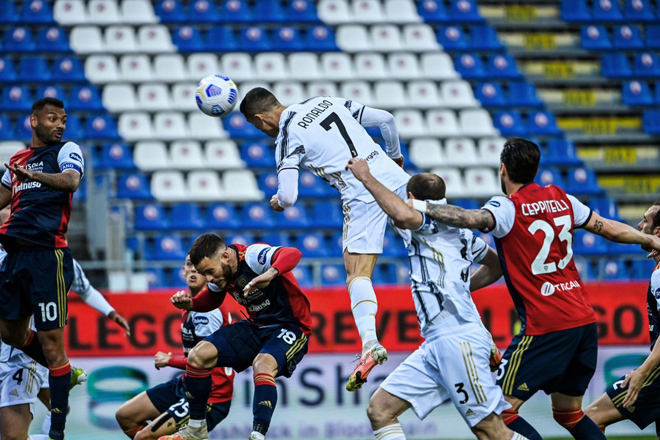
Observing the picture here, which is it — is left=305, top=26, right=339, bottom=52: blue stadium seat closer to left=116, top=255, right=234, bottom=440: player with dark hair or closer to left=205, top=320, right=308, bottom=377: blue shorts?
left=116, top=255, right=234, bottom=440: player with dark hair

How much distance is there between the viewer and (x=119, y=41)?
16.1m

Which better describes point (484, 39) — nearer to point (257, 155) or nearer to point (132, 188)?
point (257, 155)

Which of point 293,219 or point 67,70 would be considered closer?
point 293,219

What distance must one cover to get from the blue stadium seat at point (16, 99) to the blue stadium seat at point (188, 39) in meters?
2.99

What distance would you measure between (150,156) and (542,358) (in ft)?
35.7

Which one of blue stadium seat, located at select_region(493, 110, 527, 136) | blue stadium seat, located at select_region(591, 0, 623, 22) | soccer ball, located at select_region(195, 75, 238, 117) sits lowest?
soccer ball, located at select_region(195, 75, 238, 117)

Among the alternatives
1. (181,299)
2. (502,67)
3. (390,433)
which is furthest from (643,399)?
(502,67)

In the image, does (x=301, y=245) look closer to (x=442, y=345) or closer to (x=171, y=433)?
(x=171, y=433)

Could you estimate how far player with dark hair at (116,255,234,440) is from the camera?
268 inches

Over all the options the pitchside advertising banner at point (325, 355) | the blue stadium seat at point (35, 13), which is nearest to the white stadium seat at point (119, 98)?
the blue stadium seat at point (35, 13)

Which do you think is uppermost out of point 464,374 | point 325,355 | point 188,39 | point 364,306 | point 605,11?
point 605,11

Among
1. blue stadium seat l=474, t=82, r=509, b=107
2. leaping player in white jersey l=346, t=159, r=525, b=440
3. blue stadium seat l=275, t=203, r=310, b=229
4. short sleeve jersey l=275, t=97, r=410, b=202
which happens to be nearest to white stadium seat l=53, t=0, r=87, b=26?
blue stadium seat l=275, t=203, r=310, b=229

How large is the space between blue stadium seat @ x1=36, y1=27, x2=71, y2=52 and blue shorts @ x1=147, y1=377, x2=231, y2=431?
1060cm

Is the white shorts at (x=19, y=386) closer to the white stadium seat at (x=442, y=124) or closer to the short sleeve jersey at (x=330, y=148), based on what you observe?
the short sleeve jersey at (x=330, y=148)
